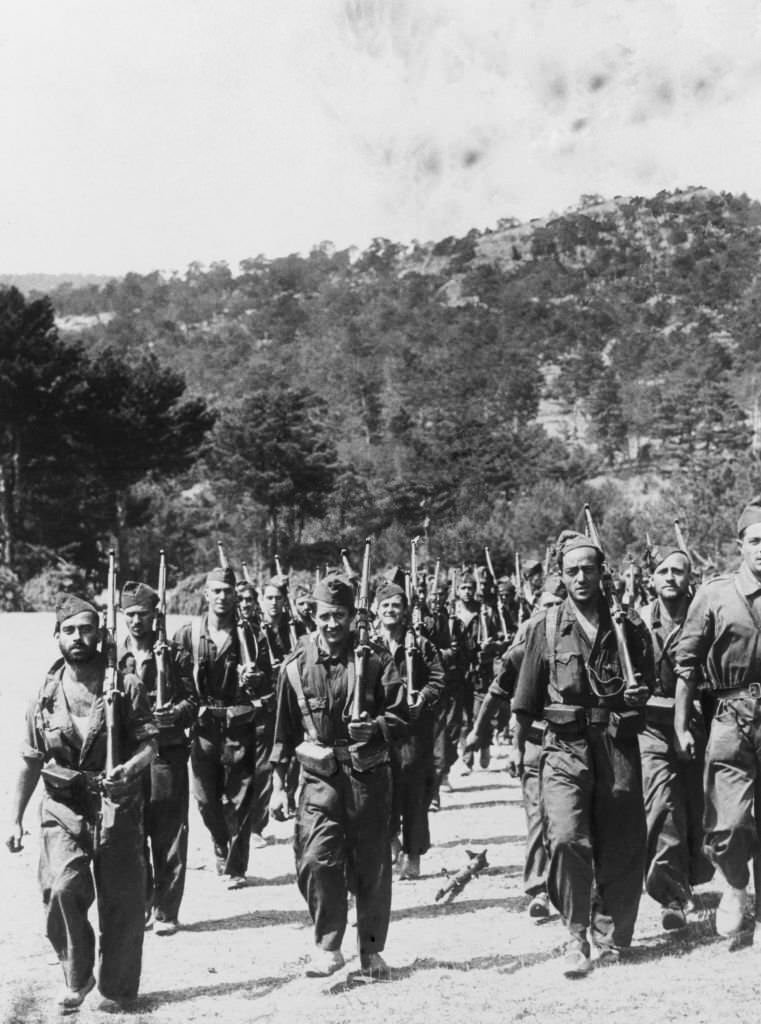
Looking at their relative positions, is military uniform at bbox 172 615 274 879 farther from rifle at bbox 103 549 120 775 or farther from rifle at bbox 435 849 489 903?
rifle at bbox 103 549 120 775

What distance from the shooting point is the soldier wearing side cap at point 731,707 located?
650 cm

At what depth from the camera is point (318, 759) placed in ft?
22.7

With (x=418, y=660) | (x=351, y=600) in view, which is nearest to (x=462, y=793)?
(x=418, y=660)

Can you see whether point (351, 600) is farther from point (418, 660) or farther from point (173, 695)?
point (418, 660)

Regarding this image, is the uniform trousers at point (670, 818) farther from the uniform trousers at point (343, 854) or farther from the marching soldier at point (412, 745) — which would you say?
the marching soldier at point (412, 745)

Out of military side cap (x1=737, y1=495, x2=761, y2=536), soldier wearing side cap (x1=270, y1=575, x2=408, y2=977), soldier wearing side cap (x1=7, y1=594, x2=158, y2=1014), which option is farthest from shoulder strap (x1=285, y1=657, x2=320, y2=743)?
military side cap (x1=737, y1=495, x2=761, y2=536)

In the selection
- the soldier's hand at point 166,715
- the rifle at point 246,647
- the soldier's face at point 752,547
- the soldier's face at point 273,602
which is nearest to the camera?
the soldier's face at point 752,547

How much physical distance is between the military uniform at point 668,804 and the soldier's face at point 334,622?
1.84 metres

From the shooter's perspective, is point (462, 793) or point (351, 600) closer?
point (351, 600)

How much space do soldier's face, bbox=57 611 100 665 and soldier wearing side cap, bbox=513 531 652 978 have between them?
2.20 meters

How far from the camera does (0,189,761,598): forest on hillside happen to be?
4388cm

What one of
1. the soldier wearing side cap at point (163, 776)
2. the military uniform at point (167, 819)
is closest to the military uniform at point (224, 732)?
the soldier wearing side cap at point (163, 776)

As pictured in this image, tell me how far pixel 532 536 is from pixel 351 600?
48.1 m

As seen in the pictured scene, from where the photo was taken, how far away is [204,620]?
372 inches
